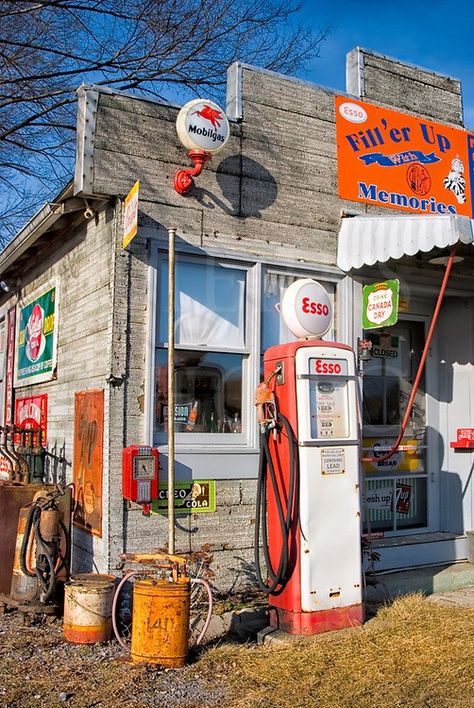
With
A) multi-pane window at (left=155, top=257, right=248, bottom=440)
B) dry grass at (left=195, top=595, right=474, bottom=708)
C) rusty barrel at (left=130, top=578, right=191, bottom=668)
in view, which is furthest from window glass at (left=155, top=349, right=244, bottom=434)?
dry grass at (left=195, top=595, right=474, bottom=708)

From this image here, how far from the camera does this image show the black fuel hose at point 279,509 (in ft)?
17.6

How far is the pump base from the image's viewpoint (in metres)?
5.29

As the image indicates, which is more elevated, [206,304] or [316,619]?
[206,304]

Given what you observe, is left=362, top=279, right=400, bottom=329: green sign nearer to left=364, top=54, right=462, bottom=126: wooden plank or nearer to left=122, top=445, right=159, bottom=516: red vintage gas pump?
left=364, top=54, right=462, bottom=126: wooden plank

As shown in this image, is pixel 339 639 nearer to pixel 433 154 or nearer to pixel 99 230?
pixel 99 230

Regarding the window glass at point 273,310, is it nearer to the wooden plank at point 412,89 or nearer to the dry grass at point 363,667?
the wooden plank at point 412,89

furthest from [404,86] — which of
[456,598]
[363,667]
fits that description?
[363,667]

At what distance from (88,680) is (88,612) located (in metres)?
0.72

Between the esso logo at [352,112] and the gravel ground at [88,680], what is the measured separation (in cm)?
508

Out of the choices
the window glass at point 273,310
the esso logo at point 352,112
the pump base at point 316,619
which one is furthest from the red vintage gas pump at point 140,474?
the esso logo at point 352,112

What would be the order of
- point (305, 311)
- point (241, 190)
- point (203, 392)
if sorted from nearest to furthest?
point (305, 311) < point (203, 392) < point (241, 190)

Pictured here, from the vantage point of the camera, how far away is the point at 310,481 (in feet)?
17.8

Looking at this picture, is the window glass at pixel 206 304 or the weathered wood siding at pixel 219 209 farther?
the window glass at pixel 206 304

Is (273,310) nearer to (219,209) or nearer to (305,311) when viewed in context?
(219,209)
